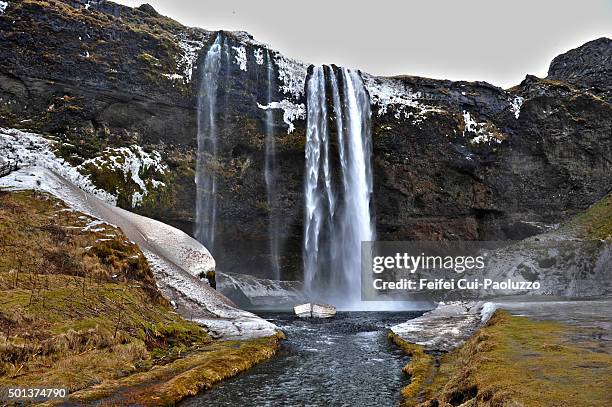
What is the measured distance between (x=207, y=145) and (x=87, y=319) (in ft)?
166

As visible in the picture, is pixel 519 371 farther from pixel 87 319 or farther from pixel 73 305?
pixel 73 305

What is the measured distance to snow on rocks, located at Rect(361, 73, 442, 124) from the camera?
82.2 m

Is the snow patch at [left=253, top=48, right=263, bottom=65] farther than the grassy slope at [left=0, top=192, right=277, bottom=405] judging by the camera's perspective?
Yes

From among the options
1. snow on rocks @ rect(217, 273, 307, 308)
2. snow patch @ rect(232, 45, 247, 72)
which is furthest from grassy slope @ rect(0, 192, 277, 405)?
snow patch @ rect(232, 45, 247, 72)

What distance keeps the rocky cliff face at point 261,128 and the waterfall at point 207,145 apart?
1122mm

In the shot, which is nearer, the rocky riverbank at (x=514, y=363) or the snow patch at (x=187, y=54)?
the rocky riverbank at (x=514, y=363)

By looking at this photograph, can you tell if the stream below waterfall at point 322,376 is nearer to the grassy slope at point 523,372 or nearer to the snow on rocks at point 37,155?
the grassy slope at point 523,372

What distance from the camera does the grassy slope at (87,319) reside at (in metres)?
20.4

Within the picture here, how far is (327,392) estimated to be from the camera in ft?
72.4

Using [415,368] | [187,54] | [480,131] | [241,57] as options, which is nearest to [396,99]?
[480,131]

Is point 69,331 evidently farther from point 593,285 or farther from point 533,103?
point 533,103

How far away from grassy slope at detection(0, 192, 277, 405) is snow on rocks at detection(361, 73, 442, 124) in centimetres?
5345

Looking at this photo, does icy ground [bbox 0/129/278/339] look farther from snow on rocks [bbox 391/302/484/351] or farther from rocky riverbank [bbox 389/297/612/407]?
rocky riverbank [bbox 389/297/612/407]

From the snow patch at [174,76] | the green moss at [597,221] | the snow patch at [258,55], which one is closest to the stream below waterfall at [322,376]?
the snow patch at [174,76]
